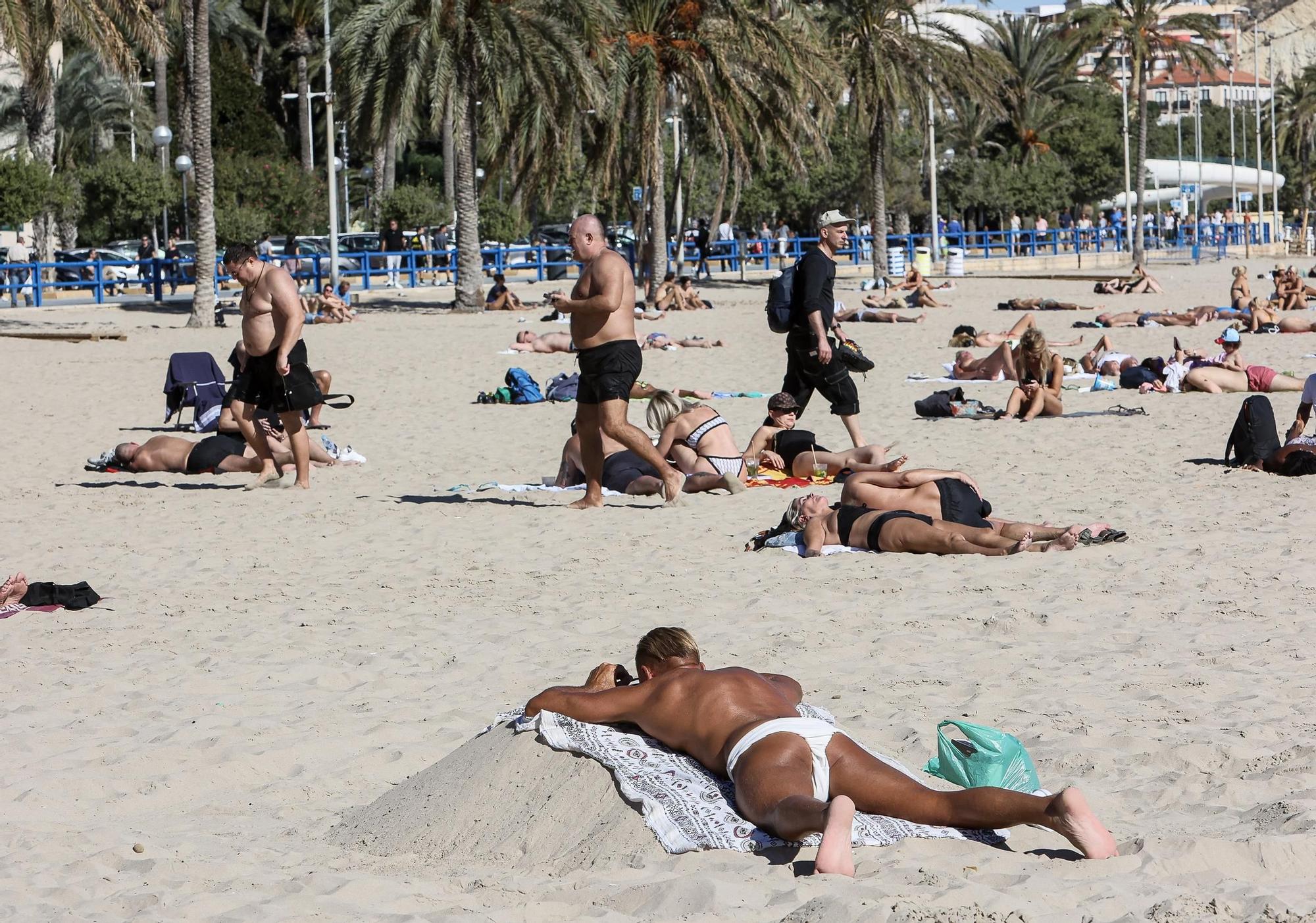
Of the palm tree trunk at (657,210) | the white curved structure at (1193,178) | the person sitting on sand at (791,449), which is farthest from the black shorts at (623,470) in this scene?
the white curved structure at (1193,178)

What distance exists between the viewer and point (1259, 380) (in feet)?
44.5

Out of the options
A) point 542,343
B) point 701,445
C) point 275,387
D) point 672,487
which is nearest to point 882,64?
point 542,343

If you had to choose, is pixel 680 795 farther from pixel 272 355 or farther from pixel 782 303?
pixel 782 303

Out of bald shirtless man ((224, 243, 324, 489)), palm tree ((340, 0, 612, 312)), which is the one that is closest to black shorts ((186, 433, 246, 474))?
bald shirtless man ((224, 243, 324, 489))

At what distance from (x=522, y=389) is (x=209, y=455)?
4099 mm

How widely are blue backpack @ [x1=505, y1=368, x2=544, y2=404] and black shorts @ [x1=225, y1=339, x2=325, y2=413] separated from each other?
4618 mm

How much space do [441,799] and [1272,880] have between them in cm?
198

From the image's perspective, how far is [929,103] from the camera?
114 feet

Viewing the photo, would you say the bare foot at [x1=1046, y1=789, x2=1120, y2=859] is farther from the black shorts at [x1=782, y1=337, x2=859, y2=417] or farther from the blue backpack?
the blue backpack

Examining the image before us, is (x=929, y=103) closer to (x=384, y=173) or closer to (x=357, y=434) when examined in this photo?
(x=384, y=173)

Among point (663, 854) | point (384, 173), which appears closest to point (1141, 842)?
point (663, 854)

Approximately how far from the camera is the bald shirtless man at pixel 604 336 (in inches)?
330

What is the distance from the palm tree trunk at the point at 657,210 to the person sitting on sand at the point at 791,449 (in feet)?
55.2

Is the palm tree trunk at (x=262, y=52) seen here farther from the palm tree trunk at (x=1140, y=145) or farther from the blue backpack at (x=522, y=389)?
the blue backpack at (x=522, y=389)
